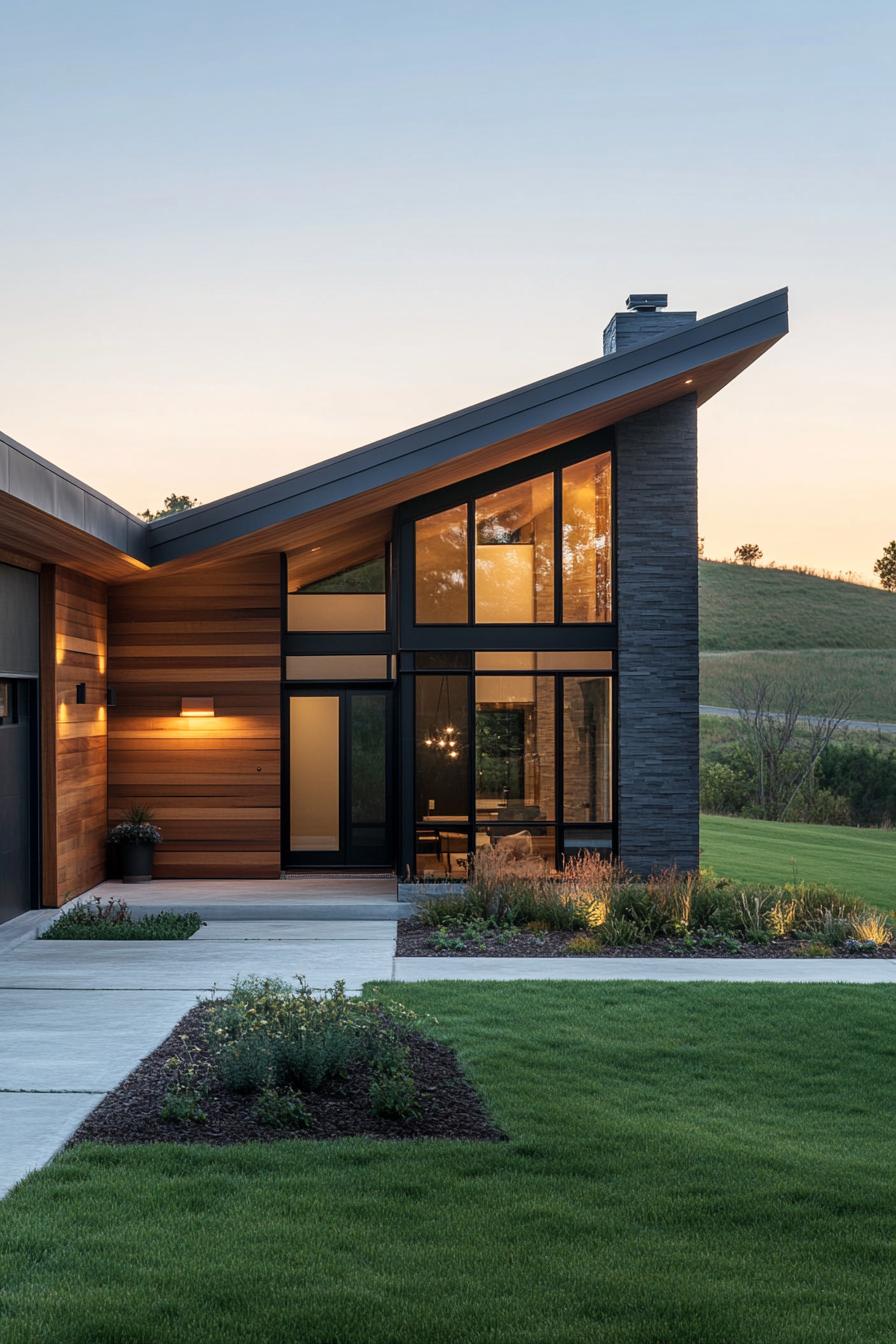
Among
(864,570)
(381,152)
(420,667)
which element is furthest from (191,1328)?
(864,570)

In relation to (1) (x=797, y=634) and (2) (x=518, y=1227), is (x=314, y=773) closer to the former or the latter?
(2) (x=518, y=1227)

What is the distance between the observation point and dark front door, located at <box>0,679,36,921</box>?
1095 cm

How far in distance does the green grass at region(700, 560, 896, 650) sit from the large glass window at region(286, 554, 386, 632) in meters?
50.6

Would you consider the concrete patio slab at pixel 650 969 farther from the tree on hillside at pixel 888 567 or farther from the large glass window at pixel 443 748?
the tree on hillside at pixel 888 567

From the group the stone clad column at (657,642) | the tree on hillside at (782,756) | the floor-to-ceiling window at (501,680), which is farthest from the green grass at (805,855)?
the floor-to-ceiling window at (501,680)

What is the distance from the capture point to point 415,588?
12.7 meters

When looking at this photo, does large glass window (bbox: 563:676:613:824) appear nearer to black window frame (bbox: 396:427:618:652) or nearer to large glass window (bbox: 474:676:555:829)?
large glass window (bbox: 474:676:555:829)

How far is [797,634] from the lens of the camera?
217 ft

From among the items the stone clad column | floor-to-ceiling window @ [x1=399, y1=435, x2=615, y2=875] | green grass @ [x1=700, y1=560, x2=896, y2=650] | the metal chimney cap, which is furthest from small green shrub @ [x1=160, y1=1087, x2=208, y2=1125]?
green grass @ [x1=700, y1=560, x2=896, y2=650]

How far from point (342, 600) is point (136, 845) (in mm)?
3709

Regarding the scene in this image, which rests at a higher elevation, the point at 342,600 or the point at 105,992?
the point at 342,600

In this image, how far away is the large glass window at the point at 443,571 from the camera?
12.7m

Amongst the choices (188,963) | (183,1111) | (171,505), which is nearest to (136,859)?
(188,963)

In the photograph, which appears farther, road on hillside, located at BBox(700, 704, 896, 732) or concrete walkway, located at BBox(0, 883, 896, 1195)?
road on hillside, located at BBox(700, 704, 896, 732)
